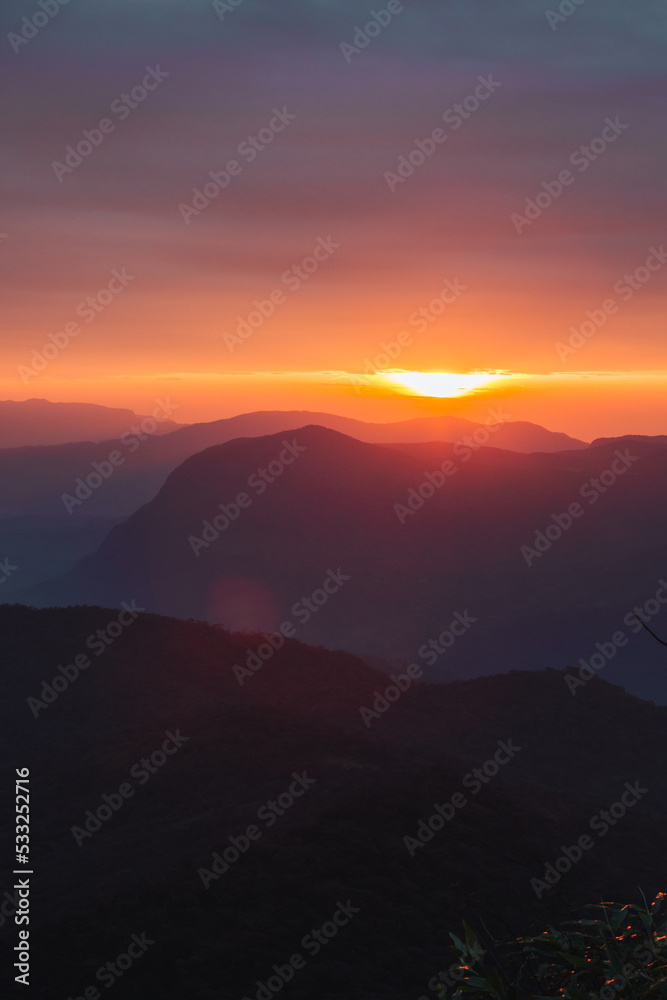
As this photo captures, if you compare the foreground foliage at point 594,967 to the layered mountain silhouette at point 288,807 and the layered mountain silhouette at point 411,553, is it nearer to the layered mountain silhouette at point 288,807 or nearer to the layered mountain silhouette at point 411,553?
the layered mountain silhouette at point 288,807

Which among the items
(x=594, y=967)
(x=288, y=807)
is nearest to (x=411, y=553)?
(x=288, y=807)

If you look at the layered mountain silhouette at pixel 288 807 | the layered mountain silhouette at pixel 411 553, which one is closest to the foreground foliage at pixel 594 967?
the layered mountain silhouette at pixel 288 807

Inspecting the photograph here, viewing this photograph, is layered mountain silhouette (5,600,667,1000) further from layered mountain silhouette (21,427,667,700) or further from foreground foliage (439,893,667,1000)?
layered mountain silhouette (21,427,667,700)

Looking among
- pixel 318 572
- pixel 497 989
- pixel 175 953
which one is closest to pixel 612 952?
pixel 497 989

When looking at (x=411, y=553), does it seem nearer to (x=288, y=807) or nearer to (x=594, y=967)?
(x=288, y=807)

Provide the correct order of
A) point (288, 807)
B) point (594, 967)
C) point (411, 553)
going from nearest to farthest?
point (594, 967) → point (288, 807) → point (411, 553)

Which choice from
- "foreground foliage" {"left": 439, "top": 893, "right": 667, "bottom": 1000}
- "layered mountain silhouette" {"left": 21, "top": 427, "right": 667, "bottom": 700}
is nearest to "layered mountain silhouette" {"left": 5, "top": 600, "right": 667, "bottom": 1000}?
"foreground foliage" {"left": 439, "top": 893, "right": 667, "bottom": 1000}

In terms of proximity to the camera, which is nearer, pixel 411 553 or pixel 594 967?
pixel 594 967
